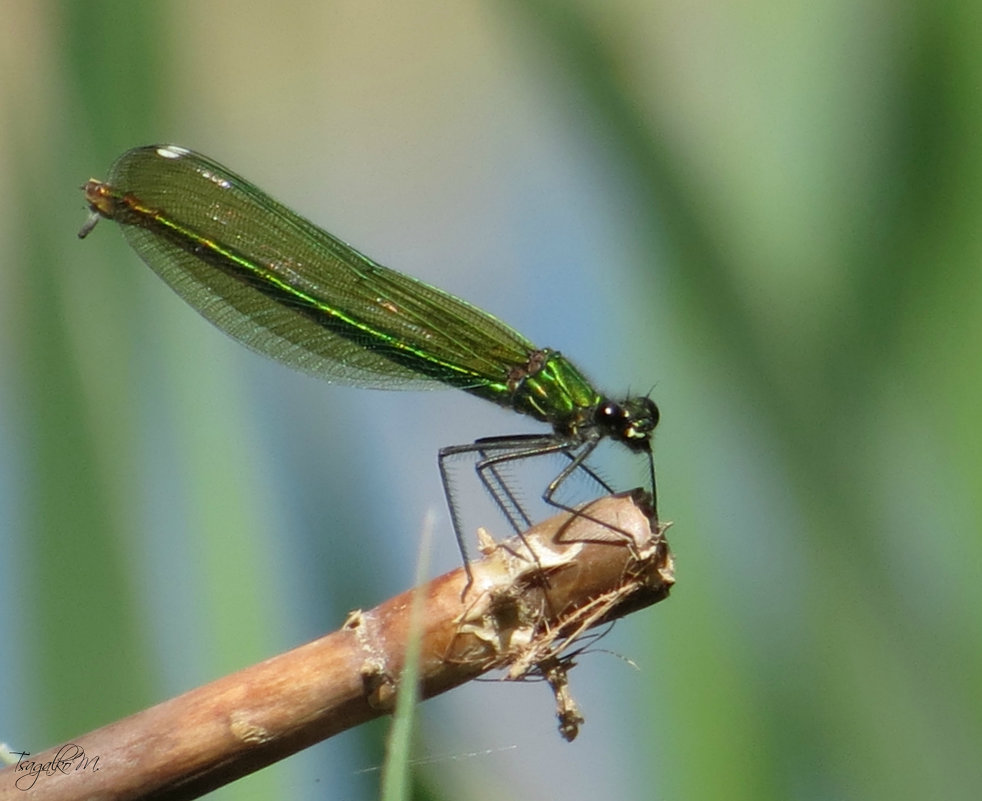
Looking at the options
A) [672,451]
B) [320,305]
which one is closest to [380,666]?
[672,451]

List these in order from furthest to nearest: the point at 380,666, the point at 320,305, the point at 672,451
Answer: the point at 320,305
the point at 672,451
the point at 380,666

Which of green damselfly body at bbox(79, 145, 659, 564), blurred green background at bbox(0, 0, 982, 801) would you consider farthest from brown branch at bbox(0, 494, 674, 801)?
green damselfly body at bbox(79, 145, 659, 564)

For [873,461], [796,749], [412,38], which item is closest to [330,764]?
[796,749]

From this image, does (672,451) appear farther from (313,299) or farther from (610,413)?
(313,299)

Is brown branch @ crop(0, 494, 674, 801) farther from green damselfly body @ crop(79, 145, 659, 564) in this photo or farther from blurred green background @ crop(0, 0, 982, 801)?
green damselfly body @ crop(79, 145, 659, 564)

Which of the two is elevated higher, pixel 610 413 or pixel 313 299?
pixel 313 299

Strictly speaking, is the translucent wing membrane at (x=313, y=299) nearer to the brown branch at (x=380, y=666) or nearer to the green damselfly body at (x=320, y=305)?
the green damselfly body at (x=320, y=305)

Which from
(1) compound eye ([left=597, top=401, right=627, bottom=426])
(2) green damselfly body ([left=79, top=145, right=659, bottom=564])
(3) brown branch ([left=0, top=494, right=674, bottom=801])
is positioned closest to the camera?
(3) brown branch ([left=0, top=494, right=674, bottom=801])

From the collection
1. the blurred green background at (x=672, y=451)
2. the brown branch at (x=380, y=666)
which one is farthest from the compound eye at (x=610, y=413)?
the brown branch at (x=380, y=666)

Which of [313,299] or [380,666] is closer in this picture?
[380,666]
